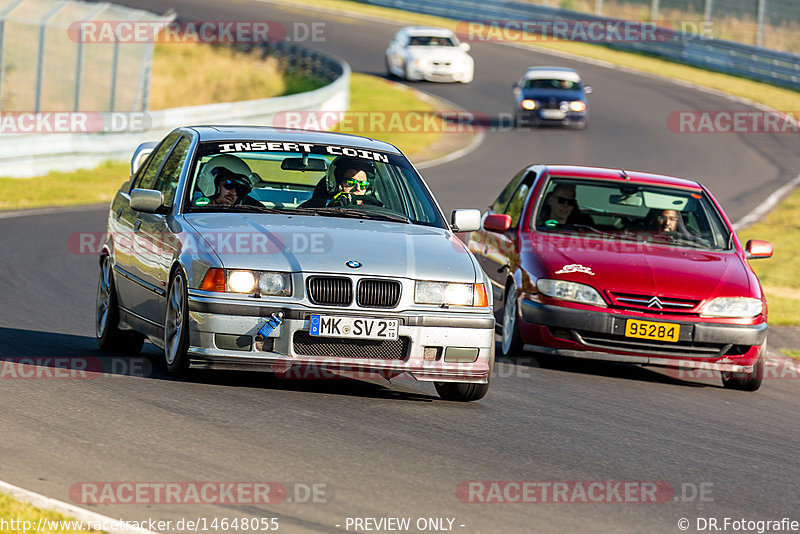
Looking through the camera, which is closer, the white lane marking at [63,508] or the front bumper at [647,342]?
the white lane marking at [63,508]

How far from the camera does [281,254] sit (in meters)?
7.84

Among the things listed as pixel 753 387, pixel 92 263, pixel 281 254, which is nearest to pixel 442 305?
pixel 281 254

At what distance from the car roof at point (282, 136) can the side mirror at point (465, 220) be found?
63 centimetres

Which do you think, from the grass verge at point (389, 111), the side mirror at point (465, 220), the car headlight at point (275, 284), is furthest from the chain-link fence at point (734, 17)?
the car headlight at point (275, 284)

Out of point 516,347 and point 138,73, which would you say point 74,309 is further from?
point 138,73

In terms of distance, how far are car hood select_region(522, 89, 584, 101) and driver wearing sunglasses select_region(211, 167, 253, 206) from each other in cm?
2717

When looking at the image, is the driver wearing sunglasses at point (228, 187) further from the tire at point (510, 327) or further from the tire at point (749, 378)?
the tire at point (749, 378)

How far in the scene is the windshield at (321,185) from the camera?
29.0 ft

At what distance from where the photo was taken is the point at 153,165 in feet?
32.7

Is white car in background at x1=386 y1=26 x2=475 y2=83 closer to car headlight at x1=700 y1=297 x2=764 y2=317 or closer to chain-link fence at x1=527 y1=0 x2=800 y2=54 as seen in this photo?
chain-link fence at x1=527 y1=0 x2=800 y2=54

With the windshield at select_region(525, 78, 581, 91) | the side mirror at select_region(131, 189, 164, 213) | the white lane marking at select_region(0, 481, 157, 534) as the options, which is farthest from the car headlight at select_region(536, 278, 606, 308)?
the windshield at select_region(525, 78, 581, 91)

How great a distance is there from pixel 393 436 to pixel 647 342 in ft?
12.2

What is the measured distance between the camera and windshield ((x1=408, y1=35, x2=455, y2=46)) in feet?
138

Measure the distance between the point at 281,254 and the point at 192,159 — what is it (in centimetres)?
149
